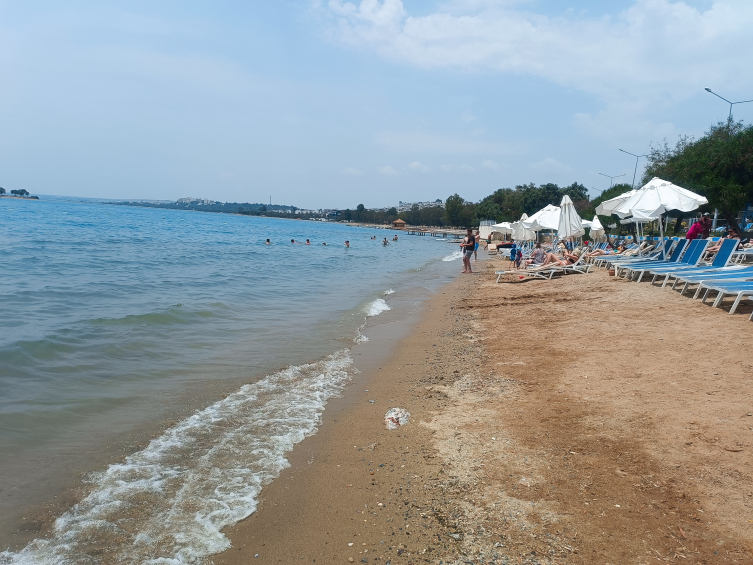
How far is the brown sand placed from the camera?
283cm

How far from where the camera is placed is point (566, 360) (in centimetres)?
620

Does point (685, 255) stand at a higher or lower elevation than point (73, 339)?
higher

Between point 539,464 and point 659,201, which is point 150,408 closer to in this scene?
point 539,464

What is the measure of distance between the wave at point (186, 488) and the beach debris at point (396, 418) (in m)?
0.67

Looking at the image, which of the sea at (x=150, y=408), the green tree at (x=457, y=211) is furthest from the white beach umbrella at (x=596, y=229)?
the green tree at (x=457, y=211)

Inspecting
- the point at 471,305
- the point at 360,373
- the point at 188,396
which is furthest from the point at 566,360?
the point at 471,305

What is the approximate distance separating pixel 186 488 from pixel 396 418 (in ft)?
6.47

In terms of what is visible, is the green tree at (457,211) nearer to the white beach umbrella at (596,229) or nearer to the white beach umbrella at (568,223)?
the white beach umbrella at (596,229)

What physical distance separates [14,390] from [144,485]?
314cm

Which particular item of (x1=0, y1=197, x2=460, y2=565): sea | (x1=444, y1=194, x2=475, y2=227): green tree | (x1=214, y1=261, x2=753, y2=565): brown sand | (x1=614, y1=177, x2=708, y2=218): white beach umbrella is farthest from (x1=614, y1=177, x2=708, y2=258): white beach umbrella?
(x1=444, y1=194, x2=475, y2=227): green tree

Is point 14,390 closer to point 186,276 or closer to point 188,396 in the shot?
point 188,396

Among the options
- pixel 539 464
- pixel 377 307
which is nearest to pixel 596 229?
pixel 377 307

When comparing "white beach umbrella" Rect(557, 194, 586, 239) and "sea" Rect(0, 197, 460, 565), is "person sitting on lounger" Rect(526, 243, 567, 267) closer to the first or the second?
"white beach umbrella" Rect(557, 194, 586, 239)

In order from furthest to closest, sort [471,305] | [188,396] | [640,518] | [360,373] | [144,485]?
[471,305]
[360,373]
[188,396]
[144,485]
[640,518]
